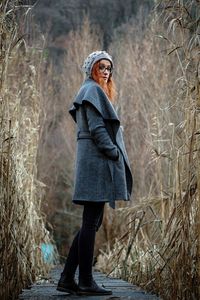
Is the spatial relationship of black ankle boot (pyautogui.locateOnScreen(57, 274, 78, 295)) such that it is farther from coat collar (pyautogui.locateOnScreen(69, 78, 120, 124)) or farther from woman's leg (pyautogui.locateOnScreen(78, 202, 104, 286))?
coat collar (pyautogui.locateOnScreen(69, 78, 120, 124))

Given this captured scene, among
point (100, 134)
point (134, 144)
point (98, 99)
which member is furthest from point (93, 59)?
point (134, 144)

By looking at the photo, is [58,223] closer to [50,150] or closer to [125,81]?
[50,150]

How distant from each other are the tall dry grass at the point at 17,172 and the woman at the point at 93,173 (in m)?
0.34

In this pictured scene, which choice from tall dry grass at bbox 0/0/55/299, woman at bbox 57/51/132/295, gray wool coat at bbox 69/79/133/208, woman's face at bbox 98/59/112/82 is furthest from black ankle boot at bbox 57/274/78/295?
woman's face at bbox 98/59/112/82

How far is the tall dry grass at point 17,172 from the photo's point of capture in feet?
9.72

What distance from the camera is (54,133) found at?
15312 mm

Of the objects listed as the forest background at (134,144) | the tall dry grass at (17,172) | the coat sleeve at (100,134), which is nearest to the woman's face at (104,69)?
the coat sleeve at (100,134)

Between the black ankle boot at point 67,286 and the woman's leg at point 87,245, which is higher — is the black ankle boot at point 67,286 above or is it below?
below

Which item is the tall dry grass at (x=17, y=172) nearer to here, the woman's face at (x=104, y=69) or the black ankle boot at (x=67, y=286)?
the black ankle boot at (x=67, y=286)

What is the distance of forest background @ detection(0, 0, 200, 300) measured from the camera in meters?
2.84

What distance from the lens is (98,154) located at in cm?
323

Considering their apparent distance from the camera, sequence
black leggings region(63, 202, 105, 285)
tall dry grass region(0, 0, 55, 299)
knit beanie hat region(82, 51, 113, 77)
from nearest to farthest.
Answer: tall dry grass region(0, 0, 55, 299)
black leggings region(63, 202, 105, 285)
knit beanie hat region(82, 51, 113, 77)

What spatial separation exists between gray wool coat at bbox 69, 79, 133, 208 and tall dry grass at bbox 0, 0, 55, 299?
0.38 m

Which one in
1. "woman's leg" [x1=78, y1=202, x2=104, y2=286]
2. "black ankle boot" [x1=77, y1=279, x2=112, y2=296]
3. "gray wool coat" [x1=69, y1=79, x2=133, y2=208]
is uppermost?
"gray wool coat" [x1=69, y1=79, x2=133, y2=208]
